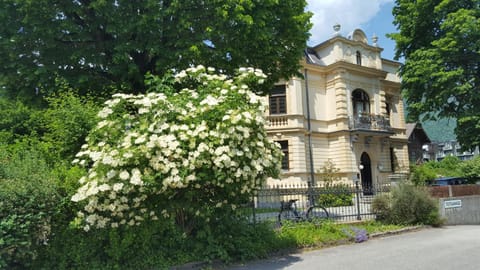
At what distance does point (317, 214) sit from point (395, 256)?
12.5ft

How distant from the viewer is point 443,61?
18.5 metres

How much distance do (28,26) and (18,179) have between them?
5963 millimetres

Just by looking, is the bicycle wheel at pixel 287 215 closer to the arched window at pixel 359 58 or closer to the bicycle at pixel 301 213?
the bicycle at pixel 301 213

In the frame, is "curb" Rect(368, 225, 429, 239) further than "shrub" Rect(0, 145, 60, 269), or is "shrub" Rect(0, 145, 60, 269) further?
"curb" Rect(368, 225, 429, 239)

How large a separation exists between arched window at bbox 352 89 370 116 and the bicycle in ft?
54.0

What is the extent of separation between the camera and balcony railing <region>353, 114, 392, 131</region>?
25.5 m

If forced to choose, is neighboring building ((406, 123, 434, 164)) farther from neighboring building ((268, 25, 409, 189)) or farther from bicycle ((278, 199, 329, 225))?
bicycle ((278, 199, 329, 225))

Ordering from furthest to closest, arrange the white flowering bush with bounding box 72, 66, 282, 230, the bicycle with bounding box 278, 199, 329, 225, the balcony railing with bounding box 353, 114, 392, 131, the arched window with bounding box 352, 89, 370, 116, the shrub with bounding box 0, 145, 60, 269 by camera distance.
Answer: the arched window with bounding box 352, 89, 370, 116 → the balcony railing with bounding box 353, 114, 392, 131 → the bicycle with bounding box 278, 199, 329, 225 → the white flowering bush with bounding box 72, 66, 282, 230 → the shrub with bounding box 0, 145, 60, 269

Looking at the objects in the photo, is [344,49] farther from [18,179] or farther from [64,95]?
[18,179]

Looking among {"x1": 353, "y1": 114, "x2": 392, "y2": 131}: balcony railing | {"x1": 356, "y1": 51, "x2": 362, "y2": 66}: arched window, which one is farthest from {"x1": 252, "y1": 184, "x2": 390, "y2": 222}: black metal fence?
{"x1": 356, "y1": 51, "x2": 362, "y2": 66}: arched window

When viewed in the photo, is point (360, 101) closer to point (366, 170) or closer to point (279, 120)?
point (366, 170)

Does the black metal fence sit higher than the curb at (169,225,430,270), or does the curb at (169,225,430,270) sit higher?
the black metal fence

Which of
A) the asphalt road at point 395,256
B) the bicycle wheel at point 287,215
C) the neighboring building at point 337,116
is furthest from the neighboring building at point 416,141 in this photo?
the bicycle wheel at point 287,215

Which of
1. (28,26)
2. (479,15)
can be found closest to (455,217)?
(479,15)
